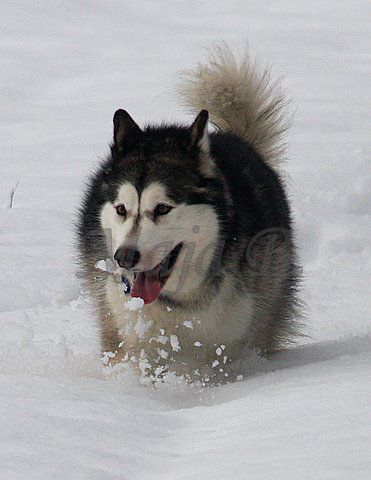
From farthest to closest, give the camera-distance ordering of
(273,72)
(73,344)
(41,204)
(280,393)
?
(273,72)
(41,204)
(73,344)
(280,393)

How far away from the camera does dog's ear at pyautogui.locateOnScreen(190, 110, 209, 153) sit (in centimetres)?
368

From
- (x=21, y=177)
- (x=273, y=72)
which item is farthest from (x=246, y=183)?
(x=273, y=72)

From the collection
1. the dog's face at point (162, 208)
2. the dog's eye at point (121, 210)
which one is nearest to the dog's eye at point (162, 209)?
the dog's face at point (162, 208)

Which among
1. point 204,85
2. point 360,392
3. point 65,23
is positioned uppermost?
point 360,392

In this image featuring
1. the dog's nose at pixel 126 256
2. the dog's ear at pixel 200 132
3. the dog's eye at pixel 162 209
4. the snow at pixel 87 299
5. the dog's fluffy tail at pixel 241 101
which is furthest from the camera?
the dog's fluffy tail at pixel 241 101

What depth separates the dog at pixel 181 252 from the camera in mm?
3516

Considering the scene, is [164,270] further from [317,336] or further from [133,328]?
[317,336]

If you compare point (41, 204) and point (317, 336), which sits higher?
point (317, 336)

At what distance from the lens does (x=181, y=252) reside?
3.56m

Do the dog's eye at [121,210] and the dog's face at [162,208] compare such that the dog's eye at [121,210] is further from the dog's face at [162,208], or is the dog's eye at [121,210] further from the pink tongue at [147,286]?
the pink tongue at [147,286]

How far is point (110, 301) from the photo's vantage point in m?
3.83

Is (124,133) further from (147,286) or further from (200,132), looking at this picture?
(147,286)

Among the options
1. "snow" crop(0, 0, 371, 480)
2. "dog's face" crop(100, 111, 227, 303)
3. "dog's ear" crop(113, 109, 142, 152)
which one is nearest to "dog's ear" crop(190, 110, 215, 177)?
"dog's face" crop(100, 111, 227, 303)

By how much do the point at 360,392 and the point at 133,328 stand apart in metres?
1.29
